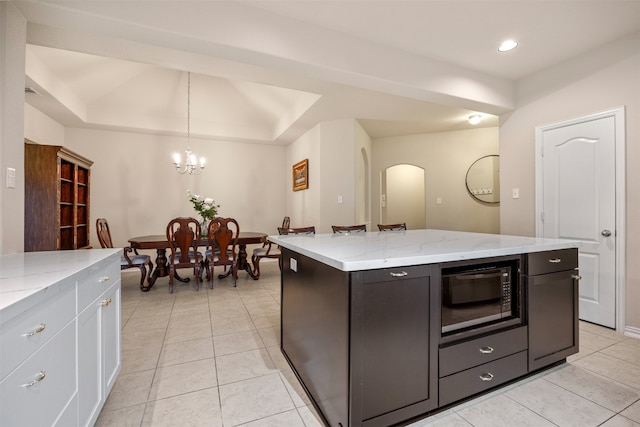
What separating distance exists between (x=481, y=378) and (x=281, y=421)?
43.3 inches

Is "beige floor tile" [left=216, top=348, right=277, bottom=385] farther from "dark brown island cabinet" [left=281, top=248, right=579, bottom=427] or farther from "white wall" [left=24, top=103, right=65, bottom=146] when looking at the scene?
"white wall" [left=24, top=103, right=65, bottom=146]

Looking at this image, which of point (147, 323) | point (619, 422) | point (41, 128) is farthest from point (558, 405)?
point (41, 128)

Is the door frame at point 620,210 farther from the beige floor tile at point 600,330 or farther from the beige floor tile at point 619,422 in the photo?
the beige floor tile at point 619,422

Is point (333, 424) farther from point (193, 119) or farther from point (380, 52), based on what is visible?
point (193, 119)

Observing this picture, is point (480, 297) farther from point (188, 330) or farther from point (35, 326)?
point (188, 330)

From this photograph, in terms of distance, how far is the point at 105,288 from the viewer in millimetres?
1459

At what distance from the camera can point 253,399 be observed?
161 centimetres

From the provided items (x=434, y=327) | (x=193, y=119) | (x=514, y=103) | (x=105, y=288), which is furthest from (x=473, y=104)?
(x=193, y=119)

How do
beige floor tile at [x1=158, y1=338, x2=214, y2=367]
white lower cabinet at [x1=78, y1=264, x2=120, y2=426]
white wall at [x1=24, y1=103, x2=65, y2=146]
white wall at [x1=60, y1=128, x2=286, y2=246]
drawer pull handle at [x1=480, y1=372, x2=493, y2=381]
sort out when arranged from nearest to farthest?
white lower cabinet at [x1=78, y1=264, x2=120, y2=426], drawer pull handle at [x1=480, y1=372, x2=493, y2=381], beige floor tile at [x1=158, y1=338, x2=214, y2=367], white wall at [x1=24, y1=103, x2=65, y2=146], white wall at [x1=60, y1=128, x2=286, y2=246]

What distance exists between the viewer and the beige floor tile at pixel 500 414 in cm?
142

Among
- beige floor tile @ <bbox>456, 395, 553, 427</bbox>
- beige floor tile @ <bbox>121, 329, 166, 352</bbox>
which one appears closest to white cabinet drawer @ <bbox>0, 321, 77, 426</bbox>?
beige floor tile @ <bbox>121, 329, 166, 352</bbox>

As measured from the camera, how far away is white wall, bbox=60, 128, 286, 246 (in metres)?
4.79

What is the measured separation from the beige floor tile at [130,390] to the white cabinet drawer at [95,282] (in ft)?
2.17

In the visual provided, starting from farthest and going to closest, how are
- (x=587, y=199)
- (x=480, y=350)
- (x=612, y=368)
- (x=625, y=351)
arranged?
(x=587, y=199) → (x=625, y=351) → (x=612, y=368) → (x=480, y=350)
